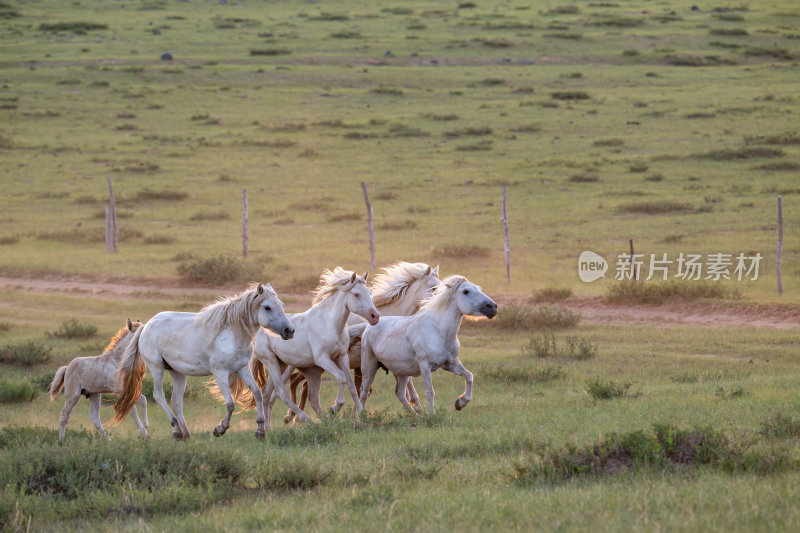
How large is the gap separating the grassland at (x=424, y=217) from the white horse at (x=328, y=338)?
3.22 ft

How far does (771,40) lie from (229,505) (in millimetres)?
61875

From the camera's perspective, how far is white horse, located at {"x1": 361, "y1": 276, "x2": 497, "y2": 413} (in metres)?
9.66

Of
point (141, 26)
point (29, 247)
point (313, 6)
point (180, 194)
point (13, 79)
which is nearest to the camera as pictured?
point (29, 247)

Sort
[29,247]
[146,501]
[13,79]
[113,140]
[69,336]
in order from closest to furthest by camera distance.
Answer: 1. [146,501]
2. [69,336]
3. [29,247]
4. [113,140]
5. [13,79]

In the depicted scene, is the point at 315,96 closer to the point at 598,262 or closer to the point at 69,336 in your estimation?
the point at 598,262

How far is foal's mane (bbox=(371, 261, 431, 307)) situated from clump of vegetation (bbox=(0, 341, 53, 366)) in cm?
624

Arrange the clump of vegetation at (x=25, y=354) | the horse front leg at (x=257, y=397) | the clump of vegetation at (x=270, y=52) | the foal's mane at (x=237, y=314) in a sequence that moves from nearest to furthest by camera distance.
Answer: the horse front leg at (x=257, y=397), the foal's mane at (x=237, y=314), the clump of vegetation at (x=25, y=354), the clump of vegetation at (x=270, y=52)

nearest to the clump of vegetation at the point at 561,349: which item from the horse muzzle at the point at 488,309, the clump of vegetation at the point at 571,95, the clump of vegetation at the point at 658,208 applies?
the horse muzzle at the point at 488,309

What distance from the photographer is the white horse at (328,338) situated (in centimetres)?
959

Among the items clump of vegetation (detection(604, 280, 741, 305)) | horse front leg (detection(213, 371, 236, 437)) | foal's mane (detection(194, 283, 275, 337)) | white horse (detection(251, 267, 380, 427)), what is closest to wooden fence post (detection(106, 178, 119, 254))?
clump of vegetation (detection(604, 280, 741, 305))

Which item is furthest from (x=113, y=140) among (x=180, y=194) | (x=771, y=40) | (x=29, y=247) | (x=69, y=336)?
(x=771, y=40)

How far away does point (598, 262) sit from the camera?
21266mm

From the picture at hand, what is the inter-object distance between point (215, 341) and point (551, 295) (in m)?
10.7

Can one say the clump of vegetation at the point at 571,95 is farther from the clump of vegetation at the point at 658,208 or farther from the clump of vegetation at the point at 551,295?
the clump of vegetation at the point at 551,295
